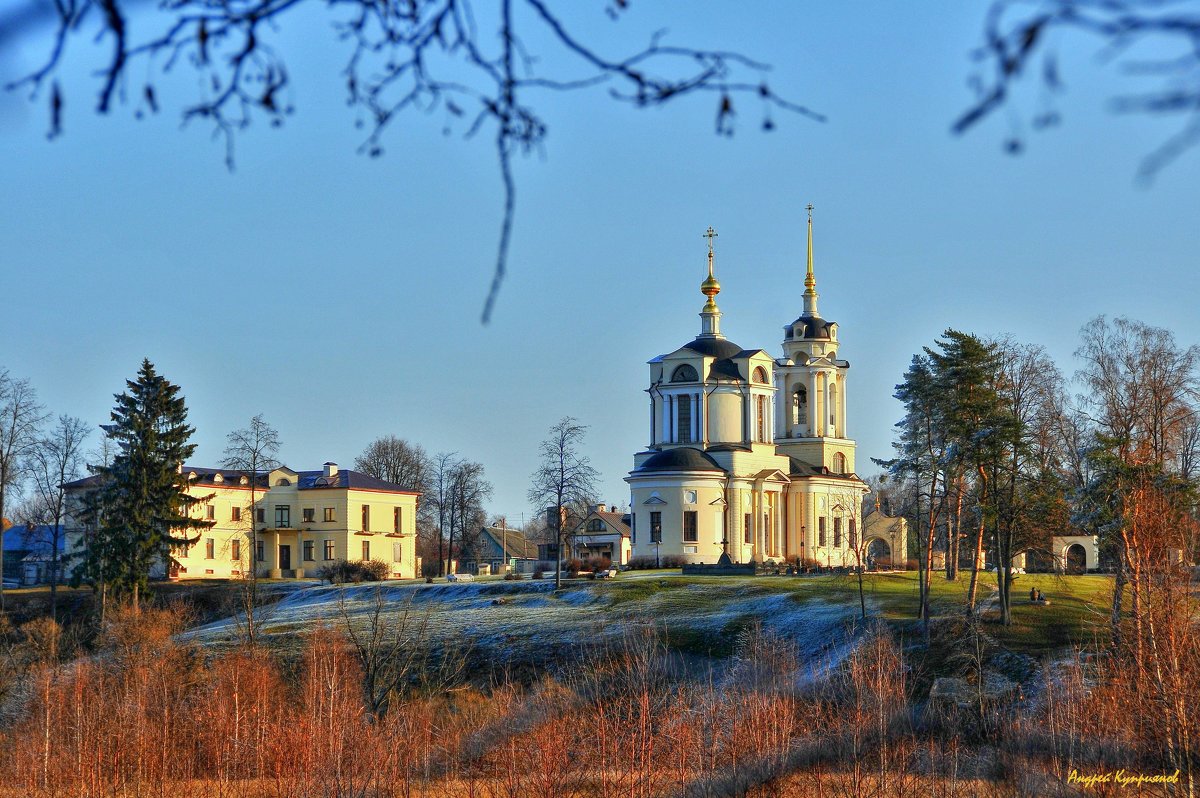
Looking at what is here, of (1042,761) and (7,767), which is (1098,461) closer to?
(1042,761)

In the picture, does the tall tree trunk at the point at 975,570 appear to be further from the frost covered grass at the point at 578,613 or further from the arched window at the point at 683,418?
the arched window at the point at 683,418

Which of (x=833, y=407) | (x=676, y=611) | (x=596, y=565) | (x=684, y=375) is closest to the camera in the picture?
(x=676, y=611)

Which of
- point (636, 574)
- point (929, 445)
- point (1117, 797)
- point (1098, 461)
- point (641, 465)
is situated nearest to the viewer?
point (1117, 797)

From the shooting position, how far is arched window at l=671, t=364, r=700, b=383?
7081 cm

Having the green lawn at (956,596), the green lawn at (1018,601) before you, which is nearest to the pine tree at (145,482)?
the green lawn at (956,596)

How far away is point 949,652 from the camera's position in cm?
3766

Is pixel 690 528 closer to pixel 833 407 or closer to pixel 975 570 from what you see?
pixel 833 407

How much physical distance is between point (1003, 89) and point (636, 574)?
58.7 m

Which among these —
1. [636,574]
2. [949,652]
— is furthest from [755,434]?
[949,652]

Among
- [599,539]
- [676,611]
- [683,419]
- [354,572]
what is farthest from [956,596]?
[599,539]

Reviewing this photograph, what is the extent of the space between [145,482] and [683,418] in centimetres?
2609

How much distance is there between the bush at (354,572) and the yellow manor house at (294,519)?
11.0 ft

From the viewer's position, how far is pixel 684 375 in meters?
71.1

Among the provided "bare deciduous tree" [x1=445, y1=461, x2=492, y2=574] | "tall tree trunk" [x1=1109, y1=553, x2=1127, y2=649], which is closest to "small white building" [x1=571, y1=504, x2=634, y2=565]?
"bare deciduous tree" [x1=445, y1=461, x2=492, y2=574]
